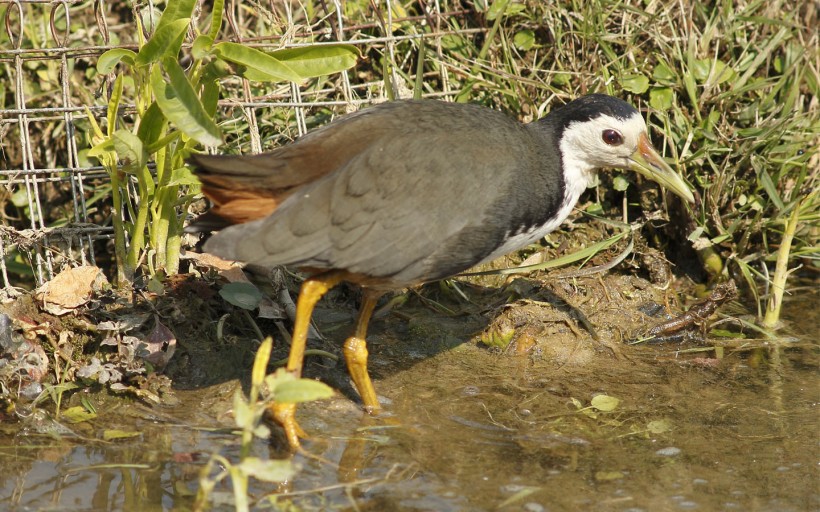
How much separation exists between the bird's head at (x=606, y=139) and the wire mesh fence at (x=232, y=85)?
892 mm

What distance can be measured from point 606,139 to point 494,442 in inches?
52.5

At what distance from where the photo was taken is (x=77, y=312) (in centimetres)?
405

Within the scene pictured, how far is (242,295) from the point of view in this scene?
13.6 feet

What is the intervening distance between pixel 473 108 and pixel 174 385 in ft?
5.36

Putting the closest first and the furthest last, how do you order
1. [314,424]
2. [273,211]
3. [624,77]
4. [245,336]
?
[273,211] < [314,424] < [245,336] < [624,77]

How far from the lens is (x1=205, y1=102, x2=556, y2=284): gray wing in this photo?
11.6ft

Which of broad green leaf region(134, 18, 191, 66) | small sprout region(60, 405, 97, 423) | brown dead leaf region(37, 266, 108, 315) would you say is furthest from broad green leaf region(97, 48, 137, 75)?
small sprout region(60, 405, 97, 423)

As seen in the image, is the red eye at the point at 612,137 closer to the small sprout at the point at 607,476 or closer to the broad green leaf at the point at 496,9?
the broad green leaf at the point at 496,9

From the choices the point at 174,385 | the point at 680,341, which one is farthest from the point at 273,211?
the point at 680,341

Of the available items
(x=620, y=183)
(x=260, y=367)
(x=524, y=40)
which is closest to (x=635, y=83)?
(x=620, y=183)

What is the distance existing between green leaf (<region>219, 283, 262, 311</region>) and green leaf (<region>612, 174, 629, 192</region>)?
1.92 metres

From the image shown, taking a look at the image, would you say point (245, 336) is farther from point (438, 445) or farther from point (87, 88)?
point (87, 88)

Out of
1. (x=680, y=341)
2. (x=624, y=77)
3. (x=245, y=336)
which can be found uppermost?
(x=624, y=77)

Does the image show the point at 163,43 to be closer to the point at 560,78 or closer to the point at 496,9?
the point at 496,9
